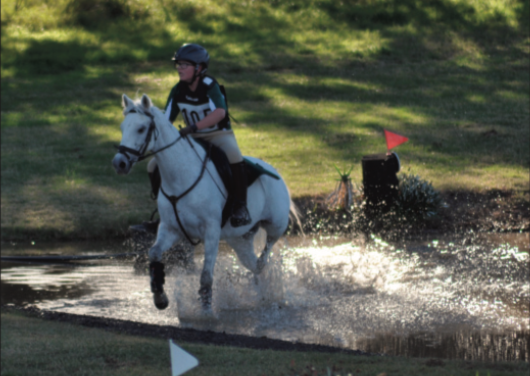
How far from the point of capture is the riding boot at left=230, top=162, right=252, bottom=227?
313 inches

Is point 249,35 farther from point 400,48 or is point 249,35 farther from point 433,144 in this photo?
point 433,144

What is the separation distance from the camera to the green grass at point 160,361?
5.90 m

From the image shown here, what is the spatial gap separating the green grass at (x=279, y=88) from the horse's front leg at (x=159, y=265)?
19.8 ft

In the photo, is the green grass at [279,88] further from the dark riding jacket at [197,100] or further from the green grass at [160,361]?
the green grass at [160,361]

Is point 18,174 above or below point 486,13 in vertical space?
below

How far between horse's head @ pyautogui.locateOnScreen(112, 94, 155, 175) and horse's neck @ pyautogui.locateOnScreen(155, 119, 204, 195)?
31cm

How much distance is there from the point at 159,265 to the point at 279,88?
18773 mm

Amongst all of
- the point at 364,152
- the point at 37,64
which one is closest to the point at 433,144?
the point at 364,152

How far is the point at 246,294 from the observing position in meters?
9.25

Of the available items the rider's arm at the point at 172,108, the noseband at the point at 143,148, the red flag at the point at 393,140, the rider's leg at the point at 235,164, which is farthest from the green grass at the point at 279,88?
the noseband at the point at 143,148

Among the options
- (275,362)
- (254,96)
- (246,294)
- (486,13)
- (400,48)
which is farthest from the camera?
(486,13)

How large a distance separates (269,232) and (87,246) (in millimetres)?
4416

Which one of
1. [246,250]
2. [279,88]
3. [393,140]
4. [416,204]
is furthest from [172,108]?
[279,88]

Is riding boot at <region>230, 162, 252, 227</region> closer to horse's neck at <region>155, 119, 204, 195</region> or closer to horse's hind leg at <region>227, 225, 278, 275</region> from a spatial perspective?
horse's neck at <region>155, 119, 204, 195</region>
